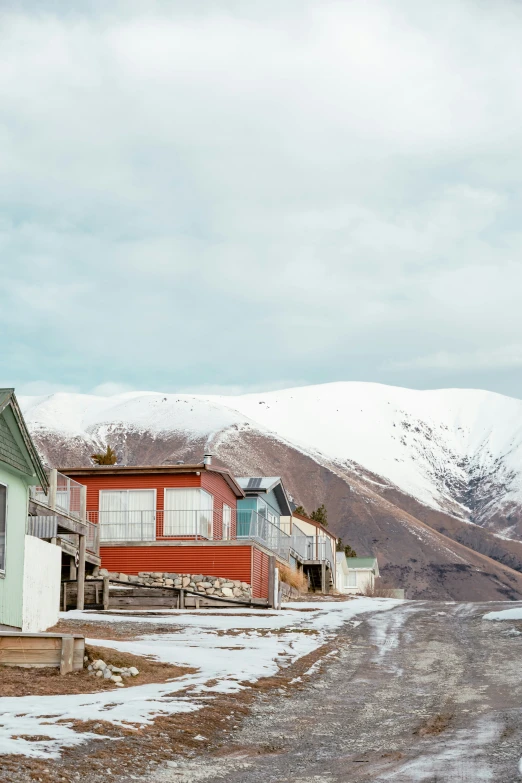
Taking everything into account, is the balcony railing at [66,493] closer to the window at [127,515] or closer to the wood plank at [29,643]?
the window at [127,515]

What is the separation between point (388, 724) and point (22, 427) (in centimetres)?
1072

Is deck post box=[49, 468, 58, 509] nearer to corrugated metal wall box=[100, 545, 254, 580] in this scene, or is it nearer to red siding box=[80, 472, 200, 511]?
corrugated metal wall box=[100, 545, 254, 580]

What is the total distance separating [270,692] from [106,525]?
80.4 ft

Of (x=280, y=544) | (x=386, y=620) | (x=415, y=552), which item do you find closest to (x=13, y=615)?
(x=386, y=620)

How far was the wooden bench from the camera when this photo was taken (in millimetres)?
13461

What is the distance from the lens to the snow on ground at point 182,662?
10008mm

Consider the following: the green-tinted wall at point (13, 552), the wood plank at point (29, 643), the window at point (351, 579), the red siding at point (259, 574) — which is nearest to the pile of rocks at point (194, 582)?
the red siding at point (259, 574)

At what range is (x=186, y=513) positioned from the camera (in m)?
37.7

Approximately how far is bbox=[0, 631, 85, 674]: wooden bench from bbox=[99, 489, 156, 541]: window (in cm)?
2400

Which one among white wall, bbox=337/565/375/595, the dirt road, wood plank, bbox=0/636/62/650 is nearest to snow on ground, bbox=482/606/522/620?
the dirt road

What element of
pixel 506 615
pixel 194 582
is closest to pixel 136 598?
pixel 194 582

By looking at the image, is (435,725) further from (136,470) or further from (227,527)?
(227,527)

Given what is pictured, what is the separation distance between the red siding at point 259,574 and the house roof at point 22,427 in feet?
55.2

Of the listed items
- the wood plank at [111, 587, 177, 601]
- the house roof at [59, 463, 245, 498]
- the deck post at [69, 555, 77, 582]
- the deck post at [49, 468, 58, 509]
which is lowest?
the wood plank at [111, 587, 177, 601]
